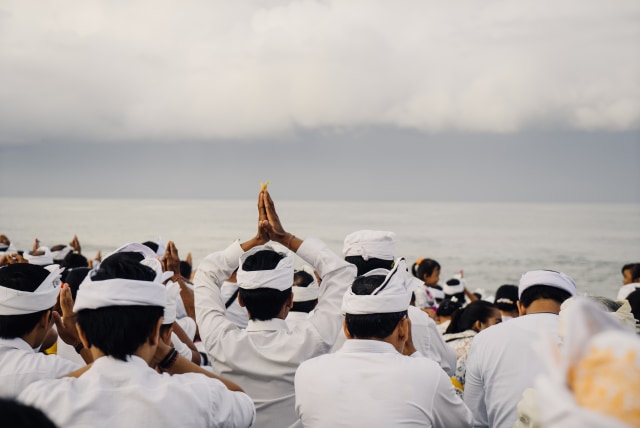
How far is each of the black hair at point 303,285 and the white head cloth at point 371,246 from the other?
444 millimetres

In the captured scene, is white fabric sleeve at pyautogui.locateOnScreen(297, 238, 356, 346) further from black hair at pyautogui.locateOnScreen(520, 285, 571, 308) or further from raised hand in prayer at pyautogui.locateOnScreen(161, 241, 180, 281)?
raised hand in prayer at pyautogui.locateOnScreen(161, 241, 180, 281)

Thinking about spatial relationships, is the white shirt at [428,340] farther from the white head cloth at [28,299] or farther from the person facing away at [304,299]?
the white head cloth at [28,299]

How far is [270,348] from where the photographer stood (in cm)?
360

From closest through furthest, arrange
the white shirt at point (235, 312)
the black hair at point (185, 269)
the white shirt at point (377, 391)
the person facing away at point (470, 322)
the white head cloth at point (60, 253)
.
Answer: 1. the white shirt at point (377, 391)
2. the person facing away at point (470, 322)
3. the white shirt at point (235, 312)
4. the black hair at point (185, 269)
5. the white head cloth at point (60, 253)

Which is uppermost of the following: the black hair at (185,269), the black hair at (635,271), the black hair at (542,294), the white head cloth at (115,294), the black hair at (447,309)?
the white head cloth at (115,294)

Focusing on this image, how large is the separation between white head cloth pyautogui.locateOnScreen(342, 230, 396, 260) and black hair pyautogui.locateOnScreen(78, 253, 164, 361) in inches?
95.9

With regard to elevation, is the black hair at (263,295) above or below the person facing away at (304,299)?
above

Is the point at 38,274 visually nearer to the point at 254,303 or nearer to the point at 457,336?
the point at 254,303

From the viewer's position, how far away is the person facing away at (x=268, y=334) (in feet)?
11.8

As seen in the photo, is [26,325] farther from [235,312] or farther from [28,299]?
[235,312]

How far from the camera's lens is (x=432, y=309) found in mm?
8664

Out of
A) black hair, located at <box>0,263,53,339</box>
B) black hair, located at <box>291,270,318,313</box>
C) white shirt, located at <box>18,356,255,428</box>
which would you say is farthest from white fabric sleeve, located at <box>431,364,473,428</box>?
black hair, located at <box>0,263,53,339</box>

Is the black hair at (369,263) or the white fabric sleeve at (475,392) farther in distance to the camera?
the black hair at (369,263)

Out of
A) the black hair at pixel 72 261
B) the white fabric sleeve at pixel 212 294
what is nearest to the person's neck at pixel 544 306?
the white fabric sleeve at pixel 212 294
